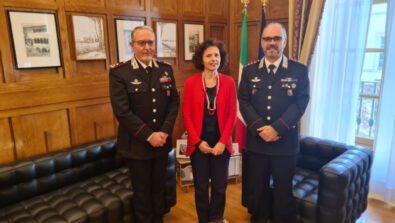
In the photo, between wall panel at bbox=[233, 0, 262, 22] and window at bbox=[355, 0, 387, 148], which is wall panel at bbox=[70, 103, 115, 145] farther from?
window at bbox=[355, 0, 387, 148]

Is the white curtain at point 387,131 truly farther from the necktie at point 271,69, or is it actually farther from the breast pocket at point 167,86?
the breast pocket at point 167,86

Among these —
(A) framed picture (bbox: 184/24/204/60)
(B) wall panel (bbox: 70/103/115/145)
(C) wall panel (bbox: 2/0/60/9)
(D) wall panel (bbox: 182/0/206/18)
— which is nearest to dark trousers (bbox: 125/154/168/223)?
(B) wall panel (bbox: 70/103/115/145)

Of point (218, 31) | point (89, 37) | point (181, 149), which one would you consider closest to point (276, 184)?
point (181, 149)

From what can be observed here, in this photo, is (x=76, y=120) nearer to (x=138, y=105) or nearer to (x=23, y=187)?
(x=23, y=187)

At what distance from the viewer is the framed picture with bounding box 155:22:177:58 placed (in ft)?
10.2

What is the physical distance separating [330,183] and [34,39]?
2.55 meters

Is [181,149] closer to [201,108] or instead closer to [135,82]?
[201,108]

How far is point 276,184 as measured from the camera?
80.5 inches

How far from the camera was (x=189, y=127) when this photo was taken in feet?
6.68

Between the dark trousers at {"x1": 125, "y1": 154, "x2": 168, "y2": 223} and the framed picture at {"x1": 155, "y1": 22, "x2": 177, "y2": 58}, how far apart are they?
1.52m

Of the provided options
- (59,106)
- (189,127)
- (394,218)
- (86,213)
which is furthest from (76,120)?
(394,218)

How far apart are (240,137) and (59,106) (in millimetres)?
1908

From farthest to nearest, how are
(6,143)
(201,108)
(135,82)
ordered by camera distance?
(6,143)
(201,108)
(135,82)

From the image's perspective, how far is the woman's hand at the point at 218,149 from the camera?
201 centimetres
